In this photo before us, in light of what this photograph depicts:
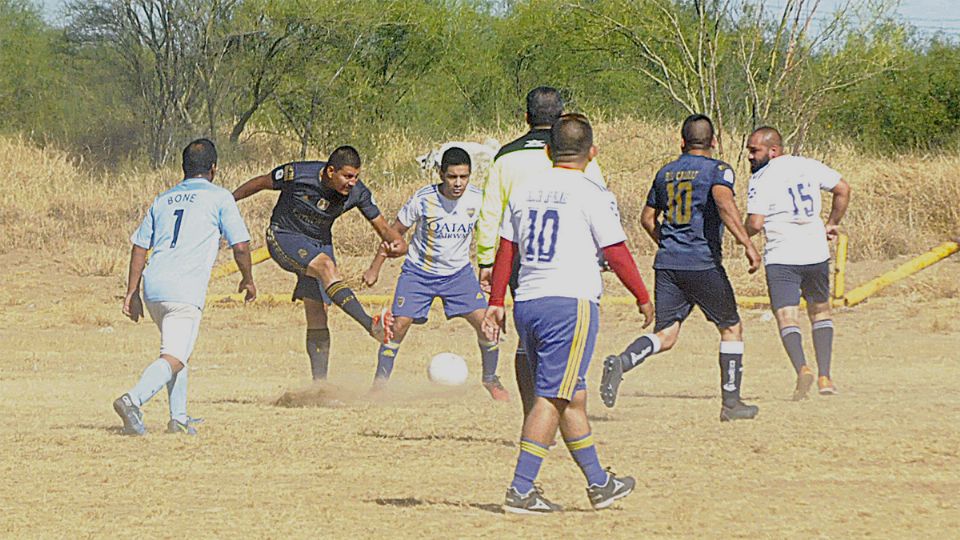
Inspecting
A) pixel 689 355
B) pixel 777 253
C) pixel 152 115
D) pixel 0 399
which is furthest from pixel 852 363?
pixel 152 115

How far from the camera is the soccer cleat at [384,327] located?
10.4 m

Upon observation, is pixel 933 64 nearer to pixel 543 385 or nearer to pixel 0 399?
pixel 0 399

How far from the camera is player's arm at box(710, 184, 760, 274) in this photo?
8.95 metres

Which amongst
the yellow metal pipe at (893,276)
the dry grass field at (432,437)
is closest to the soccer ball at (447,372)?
the dry grass field at (432,437)

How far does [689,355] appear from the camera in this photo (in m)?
14.6

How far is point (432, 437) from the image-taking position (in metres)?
8.76

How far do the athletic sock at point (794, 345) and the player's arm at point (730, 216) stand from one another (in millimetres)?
1492

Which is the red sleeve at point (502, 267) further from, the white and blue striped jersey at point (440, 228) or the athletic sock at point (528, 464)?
the white and blue striped jersey at point (440, 228)

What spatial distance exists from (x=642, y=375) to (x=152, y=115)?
55.1ft

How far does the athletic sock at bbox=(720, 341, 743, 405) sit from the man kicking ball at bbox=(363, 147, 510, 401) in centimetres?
183

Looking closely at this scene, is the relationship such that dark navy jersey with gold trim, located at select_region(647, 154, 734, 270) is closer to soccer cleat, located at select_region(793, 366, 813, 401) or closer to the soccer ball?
soccer cleat, located at select_region(793, 366, 813, 401)

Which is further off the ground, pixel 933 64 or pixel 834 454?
pixel 933 64

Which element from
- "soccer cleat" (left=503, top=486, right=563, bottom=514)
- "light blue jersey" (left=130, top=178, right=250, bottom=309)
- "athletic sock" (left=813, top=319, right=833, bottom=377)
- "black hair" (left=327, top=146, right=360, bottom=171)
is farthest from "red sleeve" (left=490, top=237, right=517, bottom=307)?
"athletic sock" (left=813, top=319, right=833, bottom=377)

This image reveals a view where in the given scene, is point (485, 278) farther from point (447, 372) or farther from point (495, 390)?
point (447, 372)
